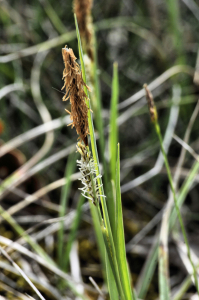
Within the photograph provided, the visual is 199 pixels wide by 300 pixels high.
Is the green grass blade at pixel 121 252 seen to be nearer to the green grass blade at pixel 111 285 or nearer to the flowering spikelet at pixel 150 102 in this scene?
the green grass blade at pixel 111 285

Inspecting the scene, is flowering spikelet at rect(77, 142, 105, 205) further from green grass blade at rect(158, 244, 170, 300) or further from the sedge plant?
green grass blade at rect(158, 244, 170, 300)

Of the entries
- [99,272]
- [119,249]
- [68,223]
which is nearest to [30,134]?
[68,223]

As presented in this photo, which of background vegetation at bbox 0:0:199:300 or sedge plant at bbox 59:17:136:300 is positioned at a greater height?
background vegetation at bbox 0:0:199:300

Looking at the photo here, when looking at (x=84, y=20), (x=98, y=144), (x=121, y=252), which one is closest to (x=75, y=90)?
(x=84, y=20)

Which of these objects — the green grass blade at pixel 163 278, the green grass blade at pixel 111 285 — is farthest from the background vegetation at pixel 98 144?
the green grass blade at pixel 111 285

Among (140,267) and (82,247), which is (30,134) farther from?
(140,267)

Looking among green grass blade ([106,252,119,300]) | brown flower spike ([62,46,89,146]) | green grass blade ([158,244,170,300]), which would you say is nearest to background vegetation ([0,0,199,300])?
green grass blade ([158,244,170,300])

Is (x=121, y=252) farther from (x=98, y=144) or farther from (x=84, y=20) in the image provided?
(x=98, y=144)
